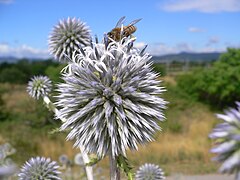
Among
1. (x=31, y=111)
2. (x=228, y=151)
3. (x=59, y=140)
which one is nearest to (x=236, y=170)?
(x=228, y=151)

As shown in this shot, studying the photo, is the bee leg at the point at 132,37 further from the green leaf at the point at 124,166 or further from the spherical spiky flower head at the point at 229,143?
the spherical spiky flower head at the point at 229,143

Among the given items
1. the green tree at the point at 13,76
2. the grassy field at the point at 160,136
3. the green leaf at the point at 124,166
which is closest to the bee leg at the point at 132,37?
the green leaf at the point at 124,166

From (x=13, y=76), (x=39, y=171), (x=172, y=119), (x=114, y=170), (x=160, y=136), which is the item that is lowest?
(x=160, y=136)

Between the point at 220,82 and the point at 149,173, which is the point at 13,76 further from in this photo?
the point at 149,173

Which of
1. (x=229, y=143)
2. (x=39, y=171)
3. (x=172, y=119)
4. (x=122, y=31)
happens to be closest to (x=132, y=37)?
(x=122, y=31)

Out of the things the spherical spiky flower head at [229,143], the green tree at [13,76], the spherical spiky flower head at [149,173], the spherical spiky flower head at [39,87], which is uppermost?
the green tree at [13,76]

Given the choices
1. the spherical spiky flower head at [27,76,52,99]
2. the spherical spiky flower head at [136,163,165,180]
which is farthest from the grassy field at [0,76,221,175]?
the spherical spiky flower head at [136,163,165,180]

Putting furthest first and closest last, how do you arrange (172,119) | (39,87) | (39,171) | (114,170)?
(172,119)
(39,87)
(39,171)
(114,170)

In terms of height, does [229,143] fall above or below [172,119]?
above
